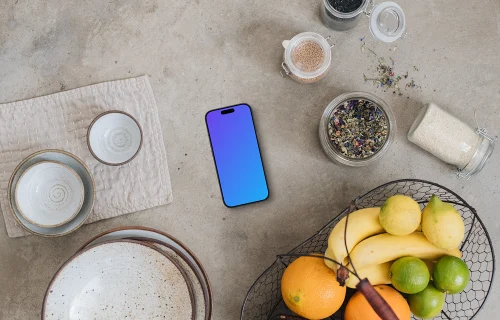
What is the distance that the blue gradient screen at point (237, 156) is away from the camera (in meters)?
1.08

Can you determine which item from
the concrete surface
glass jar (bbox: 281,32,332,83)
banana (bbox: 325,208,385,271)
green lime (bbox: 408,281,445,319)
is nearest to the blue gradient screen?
the concrete surface

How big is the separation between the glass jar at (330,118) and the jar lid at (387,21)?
13cm

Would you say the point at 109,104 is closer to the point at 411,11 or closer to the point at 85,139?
the point at 85,139

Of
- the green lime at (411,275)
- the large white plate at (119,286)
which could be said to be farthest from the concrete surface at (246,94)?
the green lime at (411,275)

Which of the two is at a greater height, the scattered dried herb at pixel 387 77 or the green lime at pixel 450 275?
the scattered dried herb at pixel 387 77

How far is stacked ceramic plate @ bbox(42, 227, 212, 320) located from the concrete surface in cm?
10

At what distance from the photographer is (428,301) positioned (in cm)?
84

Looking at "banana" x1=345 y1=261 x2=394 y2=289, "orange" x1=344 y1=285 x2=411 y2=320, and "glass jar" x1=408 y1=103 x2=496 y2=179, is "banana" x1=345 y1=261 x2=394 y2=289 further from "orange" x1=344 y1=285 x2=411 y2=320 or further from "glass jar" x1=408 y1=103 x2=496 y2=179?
"glass jar" x1=408 y1=103 x2=496 y2=179

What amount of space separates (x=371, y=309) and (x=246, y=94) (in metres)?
0.52

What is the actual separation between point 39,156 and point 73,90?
17cm

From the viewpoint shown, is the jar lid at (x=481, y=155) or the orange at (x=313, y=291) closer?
the orange at (x=313, y=291)

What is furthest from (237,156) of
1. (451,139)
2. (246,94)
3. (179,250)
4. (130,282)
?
(451,139)

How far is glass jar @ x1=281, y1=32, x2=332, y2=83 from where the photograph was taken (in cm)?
103

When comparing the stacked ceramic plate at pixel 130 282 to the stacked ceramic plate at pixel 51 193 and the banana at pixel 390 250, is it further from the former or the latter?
the banana at pixel 390 250
